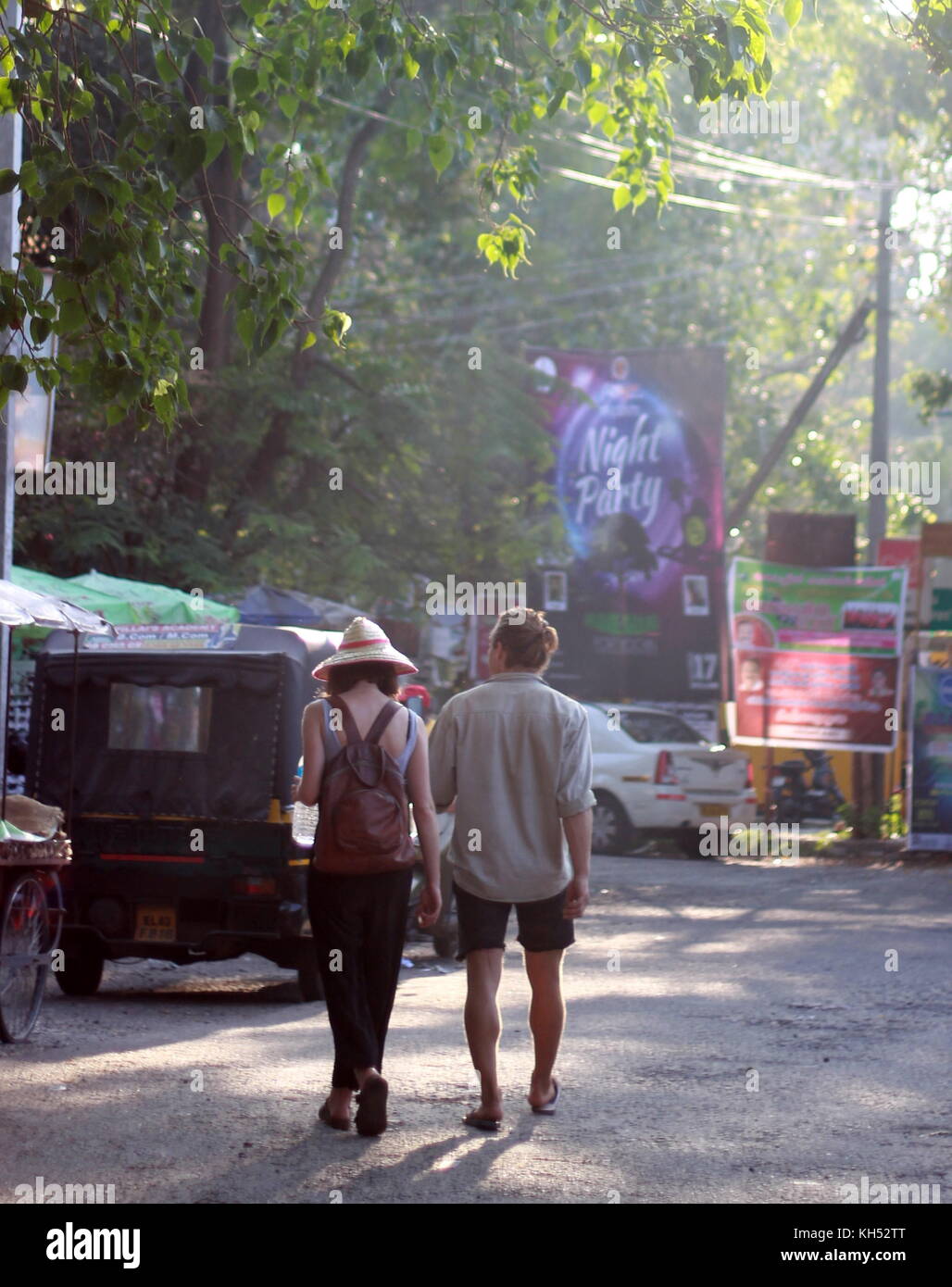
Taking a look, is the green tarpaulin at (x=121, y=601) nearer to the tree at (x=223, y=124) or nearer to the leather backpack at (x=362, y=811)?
the tree at (x=223, y=124)

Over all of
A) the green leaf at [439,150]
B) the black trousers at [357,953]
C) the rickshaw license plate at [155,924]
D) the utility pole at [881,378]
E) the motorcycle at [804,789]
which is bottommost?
the motorcycle at [804,789]

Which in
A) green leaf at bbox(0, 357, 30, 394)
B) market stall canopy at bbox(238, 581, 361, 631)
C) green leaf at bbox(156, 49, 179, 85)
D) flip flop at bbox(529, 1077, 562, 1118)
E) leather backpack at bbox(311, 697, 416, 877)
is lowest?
flip flop at bbox(529, 1077, 562, 1118)

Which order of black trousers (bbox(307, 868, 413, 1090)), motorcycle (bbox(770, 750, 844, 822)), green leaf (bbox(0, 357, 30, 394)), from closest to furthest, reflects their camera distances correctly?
green leaf (bbox(0, 357, 30, 394)) < black trousers (bbox(307, 868, 413, 1090)) < motorcycle (bbox(770, 750, 844, 822))

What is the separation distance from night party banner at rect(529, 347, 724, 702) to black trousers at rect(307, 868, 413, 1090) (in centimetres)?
2021

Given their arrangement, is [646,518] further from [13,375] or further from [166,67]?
[13,375]

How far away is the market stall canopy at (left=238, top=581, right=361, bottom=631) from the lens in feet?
60.5

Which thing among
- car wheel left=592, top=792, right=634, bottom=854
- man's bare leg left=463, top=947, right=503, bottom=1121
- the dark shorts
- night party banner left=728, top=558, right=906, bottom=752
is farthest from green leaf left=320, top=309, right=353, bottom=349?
night party banner left=728, top=558, right=906, bottom=752

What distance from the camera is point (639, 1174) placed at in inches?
235

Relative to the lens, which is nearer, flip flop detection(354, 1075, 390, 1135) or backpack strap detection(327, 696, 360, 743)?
flip flop detection(354, 1075, 390, 1135)

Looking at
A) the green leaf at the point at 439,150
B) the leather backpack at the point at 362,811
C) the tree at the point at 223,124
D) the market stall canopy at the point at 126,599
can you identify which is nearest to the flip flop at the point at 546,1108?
the leather backpack at the point at 362,811

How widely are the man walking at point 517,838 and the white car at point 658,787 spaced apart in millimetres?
14706

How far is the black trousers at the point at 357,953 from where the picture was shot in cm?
659

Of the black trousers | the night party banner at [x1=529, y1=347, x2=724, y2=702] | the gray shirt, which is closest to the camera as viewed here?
the black trousers

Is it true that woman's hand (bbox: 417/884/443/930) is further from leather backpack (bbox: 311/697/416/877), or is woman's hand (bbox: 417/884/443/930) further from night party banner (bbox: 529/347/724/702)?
night party banner (bbox: 529/347/724/702)
